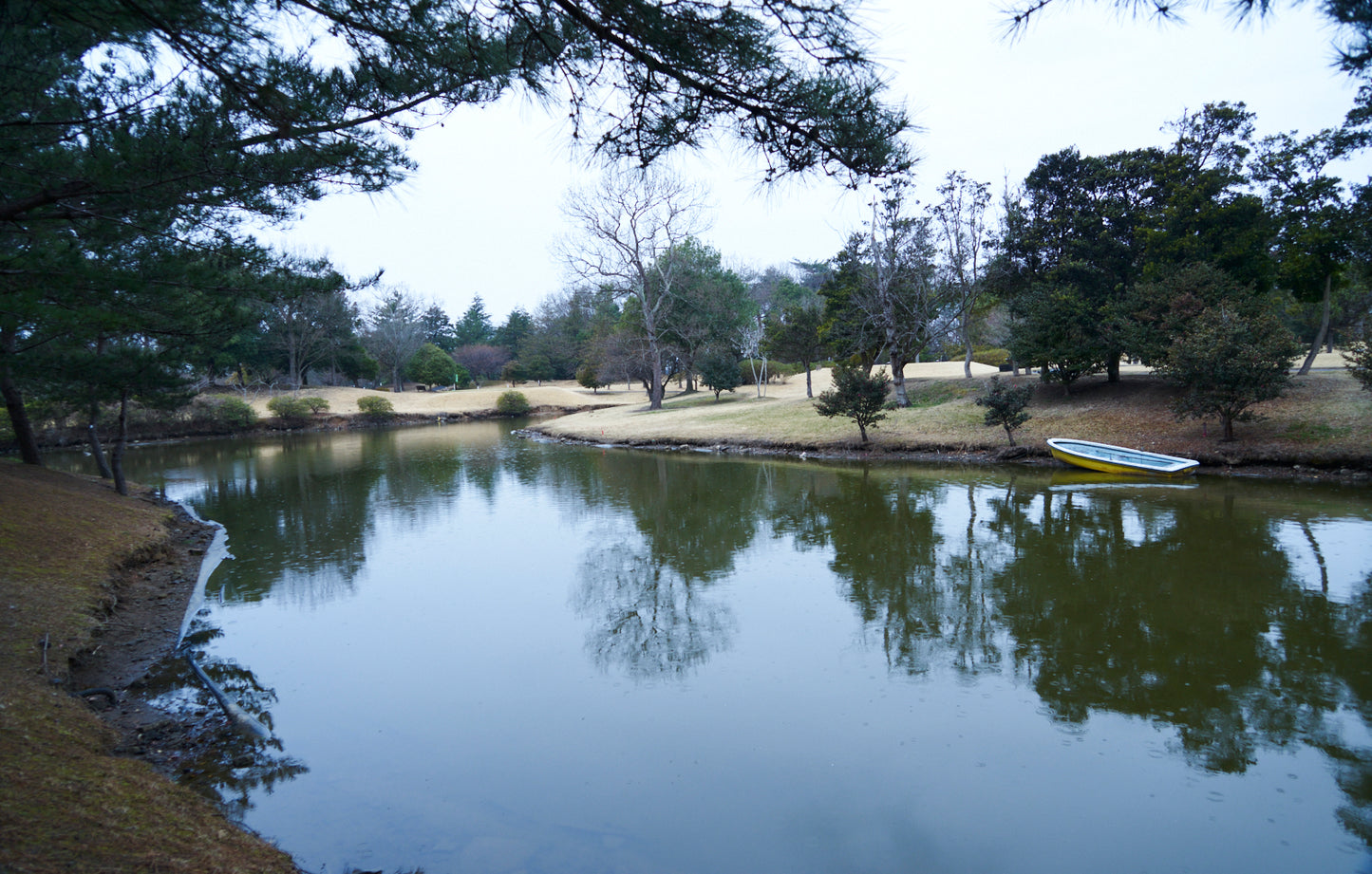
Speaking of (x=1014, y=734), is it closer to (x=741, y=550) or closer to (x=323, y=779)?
(x=323, y=779)

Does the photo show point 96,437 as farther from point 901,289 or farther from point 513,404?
point 513,404

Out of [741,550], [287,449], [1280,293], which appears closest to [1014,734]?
[741,550]

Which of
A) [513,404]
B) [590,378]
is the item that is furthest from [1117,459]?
[590,378]

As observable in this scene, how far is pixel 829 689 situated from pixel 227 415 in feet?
122

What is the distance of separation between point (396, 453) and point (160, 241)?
20.4 meters

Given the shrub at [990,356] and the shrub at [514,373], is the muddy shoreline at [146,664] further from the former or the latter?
the shrub at [514,373]

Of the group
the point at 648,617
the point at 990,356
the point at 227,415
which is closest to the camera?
the point at 648,617

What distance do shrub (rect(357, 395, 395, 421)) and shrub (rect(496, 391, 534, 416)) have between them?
20.0 feet

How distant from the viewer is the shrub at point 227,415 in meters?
34.4

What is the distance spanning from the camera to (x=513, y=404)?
4328cm

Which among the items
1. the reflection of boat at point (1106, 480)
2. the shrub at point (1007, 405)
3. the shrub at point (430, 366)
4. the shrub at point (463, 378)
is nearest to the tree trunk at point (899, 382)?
the shrub at point (1007, 405)

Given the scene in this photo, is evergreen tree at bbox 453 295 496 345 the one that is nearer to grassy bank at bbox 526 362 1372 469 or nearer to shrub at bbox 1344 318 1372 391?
grassy bank at bbox 526 362 1372 469

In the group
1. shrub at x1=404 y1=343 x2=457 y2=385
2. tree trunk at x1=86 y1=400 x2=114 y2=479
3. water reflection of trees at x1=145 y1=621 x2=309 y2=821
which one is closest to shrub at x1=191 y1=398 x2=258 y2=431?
shrub at x1=404 y1=343 x2=457 y2=385

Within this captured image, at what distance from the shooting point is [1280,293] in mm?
30453
